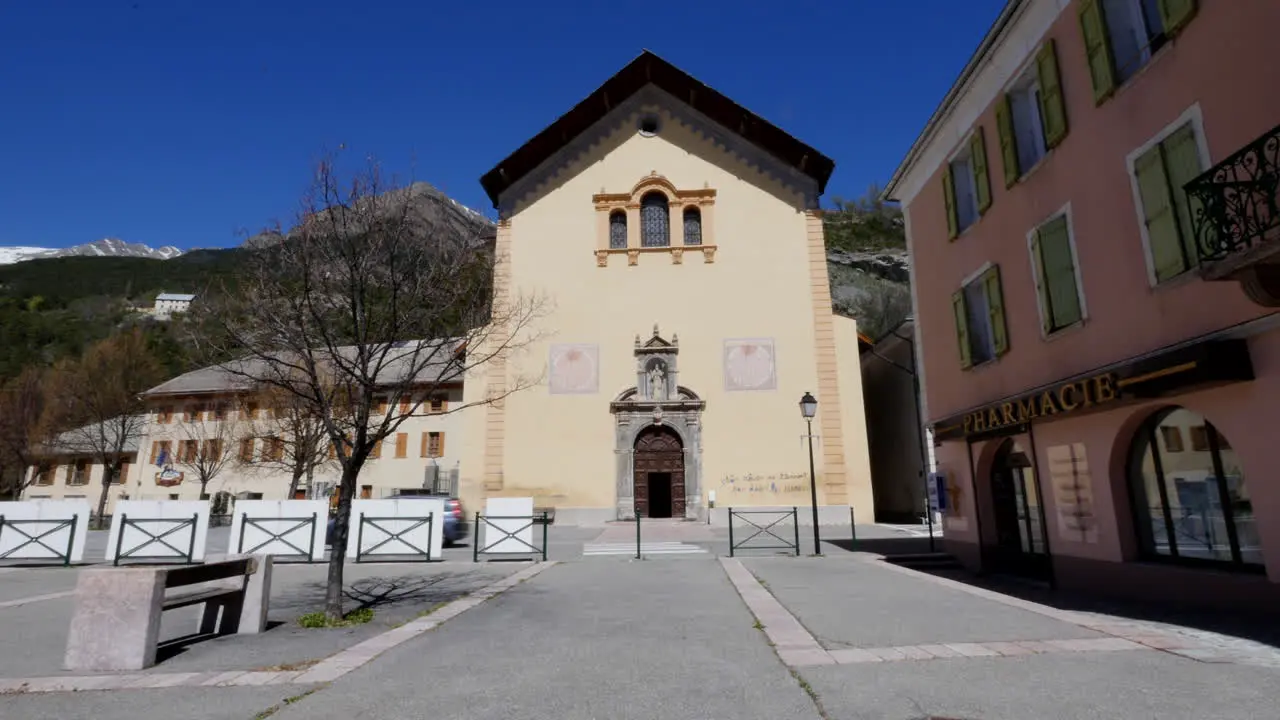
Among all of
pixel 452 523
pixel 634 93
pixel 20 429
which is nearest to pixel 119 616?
pixel 452 523

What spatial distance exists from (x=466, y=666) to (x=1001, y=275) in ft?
33.3

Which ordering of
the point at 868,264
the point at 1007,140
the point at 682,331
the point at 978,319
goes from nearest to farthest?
the point at 1007,140
the point at 978,319
the point at 682,331
the point at 868,264

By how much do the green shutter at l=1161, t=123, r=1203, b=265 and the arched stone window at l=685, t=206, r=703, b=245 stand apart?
18.6 metres

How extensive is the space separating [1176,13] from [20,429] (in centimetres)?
4564

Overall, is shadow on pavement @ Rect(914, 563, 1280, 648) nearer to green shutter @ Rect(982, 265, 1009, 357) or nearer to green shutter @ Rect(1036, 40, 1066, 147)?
green shutter @ Rect(982, 265, 1009, 357)

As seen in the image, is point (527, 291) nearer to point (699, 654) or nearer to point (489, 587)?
point (489, 587)

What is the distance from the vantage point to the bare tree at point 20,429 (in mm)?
32625

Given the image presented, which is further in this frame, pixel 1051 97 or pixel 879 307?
pixel 879 307

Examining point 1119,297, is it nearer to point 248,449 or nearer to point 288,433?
point 288,433

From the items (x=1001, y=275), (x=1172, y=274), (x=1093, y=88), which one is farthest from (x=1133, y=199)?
(x=1001, y=275)

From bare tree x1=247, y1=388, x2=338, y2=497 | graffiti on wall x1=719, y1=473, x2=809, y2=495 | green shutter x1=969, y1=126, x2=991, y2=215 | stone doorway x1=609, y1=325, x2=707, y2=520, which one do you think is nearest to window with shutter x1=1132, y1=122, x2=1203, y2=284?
green shutter x1=969, y1=126, x2=991, y2=215

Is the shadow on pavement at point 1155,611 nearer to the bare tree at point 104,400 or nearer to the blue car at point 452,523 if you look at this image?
the blue car at point 452,523

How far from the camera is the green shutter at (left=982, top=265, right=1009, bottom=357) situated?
1089cm

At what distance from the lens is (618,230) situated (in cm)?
2591
